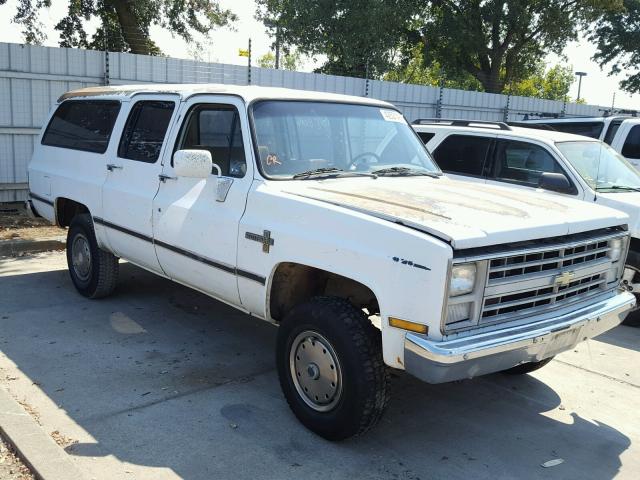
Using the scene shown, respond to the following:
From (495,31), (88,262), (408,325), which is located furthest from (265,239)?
(495,31)

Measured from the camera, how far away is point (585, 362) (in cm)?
552

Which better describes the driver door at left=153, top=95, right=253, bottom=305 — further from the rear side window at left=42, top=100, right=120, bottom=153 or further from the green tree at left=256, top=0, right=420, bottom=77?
the green tree at left=256, top=0, right=420, bottom=77

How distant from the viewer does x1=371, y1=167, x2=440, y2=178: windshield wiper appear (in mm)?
4785

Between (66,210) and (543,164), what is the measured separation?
508 centimetres

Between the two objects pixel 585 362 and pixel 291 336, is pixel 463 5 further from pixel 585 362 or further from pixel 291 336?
Result: pixel 291 336

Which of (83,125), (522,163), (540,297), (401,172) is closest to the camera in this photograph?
(540,297)

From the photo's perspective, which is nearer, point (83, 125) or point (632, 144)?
point (83, 125)

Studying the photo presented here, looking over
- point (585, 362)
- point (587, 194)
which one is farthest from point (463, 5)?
point (585, 362)

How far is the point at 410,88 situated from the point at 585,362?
10.1 m

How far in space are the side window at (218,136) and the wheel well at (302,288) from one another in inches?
31.3

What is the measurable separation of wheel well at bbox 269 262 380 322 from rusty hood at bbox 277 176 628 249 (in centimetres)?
52

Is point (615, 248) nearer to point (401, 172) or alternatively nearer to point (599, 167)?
point (401, 172)

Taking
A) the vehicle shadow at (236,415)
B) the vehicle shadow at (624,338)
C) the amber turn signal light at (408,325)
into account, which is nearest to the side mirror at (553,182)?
the vehicle shadow at (624,338)

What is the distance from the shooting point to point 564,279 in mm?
3818
